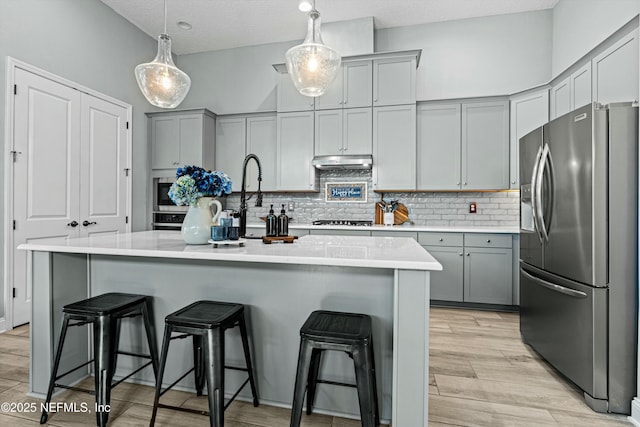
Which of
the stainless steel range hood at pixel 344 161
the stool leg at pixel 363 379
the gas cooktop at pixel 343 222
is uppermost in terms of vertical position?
the stainless steel range hood at pixel 344 161

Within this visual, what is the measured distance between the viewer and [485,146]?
4.02 meters

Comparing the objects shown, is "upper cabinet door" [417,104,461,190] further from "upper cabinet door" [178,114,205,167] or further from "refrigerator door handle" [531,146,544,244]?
"upper cabinet door" [178,114,205,167]

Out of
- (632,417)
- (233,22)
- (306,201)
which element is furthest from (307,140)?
(632,417)

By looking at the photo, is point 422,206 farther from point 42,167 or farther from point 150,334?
point 42,167

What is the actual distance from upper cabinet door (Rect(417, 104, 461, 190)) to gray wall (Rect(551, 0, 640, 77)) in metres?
1.21

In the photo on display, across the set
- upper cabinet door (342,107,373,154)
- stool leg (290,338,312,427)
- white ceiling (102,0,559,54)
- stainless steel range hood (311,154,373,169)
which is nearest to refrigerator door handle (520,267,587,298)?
stool leg (290,338,312,427)

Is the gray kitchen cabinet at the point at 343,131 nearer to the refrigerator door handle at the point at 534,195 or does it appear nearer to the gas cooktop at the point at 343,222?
the gas cooktop at the point at 343,222

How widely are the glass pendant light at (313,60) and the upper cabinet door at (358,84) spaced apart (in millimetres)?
1880

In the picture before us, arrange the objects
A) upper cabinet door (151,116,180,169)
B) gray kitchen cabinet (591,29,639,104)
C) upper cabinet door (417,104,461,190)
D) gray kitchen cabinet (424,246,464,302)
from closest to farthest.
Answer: gray kitchen cabinet (591,29,639,104), gray kitchen cabinet (424,246,464,302), upper cabinet door (417,104,461,190), upper cabinet door (151,116,180,169)

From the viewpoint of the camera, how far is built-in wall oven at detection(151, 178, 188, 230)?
4773 mm

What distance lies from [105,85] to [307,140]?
2472 millimetres

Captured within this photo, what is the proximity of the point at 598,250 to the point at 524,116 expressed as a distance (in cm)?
247

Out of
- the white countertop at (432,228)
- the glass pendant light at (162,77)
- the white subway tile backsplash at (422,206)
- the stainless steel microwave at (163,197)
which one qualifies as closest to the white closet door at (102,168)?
the stainless steel microwave at (163,197)

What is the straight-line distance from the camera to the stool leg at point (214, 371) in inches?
60.3
